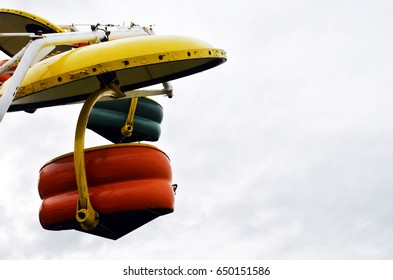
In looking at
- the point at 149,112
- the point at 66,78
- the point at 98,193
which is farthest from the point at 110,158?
the point at 149,112

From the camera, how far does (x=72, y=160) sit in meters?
7.09

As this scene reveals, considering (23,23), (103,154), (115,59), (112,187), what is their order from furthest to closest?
1. (23,23)
2. (103,154)
3. (112,187)
4. (115,59)

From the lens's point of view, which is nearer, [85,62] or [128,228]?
[85,62]

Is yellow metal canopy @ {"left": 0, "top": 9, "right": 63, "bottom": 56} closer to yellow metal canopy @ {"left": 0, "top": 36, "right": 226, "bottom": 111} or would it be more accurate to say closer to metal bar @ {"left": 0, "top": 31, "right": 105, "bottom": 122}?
metal bar @ {"left": 0, "top": 31, "right": 105, "bottom": 122}

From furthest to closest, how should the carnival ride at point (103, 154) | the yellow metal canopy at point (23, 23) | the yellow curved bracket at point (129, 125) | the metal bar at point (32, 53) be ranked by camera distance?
the yellow curved bracket at point (129, 125), the yellow metal canopy at point (23, 23), the carnival ride at point (103, 154), the metal bar at point (32, 53)

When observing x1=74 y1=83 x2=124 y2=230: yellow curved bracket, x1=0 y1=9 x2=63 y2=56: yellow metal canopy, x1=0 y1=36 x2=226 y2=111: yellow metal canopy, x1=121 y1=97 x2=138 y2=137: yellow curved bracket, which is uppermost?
x1=0 y1=9 x2=63 y2=56: yellow metal canopy

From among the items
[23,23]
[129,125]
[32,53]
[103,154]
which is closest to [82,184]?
[103,154]

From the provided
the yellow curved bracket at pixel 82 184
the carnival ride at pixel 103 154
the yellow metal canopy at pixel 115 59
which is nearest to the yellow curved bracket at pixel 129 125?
the carnival ride at pixel 103 154

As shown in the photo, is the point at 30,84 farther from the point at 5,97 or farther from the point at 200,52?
the point at 200,52

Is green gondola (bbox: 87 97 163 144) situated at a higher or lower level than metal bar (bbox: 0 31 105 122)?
higher

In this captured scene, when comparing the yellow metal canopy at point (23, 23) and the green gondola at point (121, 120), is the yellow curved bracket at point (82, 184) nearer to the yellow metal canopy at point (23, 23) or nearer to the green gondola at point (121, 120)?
the yellow metal canopy at point (23, 23)

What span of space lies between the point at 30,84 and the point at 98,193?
4.91 feet

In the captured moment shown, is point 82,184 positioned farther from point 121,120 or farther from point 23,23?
point 121,120

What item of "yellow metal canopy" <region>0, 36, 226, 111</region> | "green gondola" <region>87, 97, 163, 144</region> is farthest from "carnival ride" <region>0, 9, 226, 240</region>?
"green gondola" <region>87, 97, 163, 144</region>
